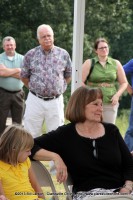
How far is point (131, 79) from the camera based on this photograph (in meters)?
5.51

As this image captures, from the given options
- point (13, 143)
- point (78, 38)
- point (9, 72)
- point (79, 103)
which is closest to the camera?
point (13, 143)

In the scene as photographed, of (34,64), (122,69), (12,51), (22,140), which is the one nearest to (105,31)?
(122,69)

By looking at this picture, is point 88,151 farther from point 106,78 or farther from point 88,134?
point 106,78

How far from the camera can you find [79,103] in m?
3.01

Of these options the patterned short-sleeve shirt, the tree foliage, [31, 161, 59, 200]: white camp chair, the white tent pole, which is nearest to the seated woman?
[31, 161, 59, 200]: white camp chair

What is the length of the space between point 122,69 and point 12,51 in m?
1.59

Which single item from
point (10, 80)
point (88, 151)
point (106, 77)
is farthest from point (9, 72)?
point (88, 151)

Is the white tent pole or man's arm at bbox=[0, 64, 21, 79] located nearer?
the white tent pole

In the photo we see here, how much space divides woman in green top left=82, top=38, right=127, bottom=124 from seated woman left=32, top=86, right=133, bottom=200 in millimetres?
1930

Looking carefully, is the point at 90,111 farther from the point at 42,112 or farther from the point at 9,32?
the point at 9,32

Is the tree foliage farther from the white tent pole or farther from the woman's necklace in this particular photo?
the woman's necklace

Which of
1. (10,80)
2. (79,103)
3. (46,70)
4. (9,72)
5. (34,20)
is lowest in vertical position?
(10,80)

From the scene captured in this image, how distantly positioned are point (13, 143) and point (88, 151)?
0.46 m

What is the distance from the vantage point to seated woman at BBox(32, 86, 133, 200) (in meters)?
2.92
